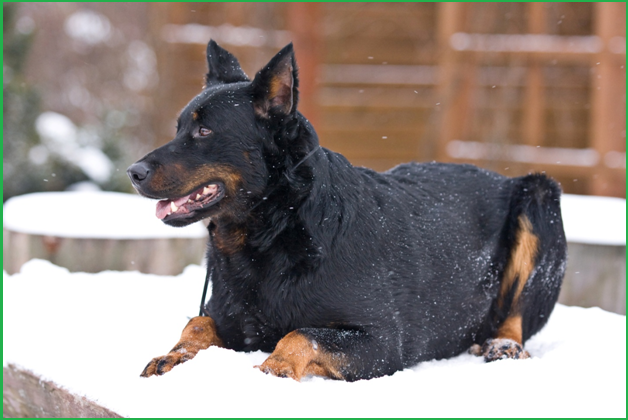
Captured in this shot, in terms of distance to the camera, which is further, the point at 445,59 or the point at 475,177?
the point at 445,59

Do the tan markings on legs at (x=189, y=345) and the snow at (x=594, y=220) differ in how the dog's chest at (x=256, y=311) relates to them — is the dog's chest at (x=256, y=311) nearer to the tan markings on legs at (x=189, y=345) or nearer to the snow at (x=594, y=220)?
the tan markings on legs at (x=189, y=345)

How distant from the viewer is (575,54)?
10.5 meters

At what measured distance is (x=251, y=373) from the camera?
2842 millimetres

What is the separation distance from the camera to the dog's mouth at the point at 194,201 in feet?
10.5

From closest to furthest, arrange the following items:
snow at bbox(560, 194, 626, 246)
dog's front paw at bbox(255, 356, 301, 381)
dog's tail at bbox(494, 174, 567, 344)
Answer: dog's front paw at bbox(255, 356, 301, 381), dog's tail at bbox(494, 174, 567, 344), snow at bbox(560, 194, 626, 246)

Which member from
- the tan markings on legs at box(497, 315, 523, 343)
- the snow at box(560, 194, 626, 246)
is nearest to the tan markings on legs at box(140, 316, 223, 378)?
the tan markings on legs at box(497, 315, 523, 343)

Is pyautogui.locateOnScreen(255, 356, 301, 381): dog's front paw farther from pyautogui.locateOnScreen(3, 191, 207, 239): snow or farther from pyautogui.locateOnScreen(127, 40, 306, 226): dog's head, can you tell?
pyautogui.locateOnScreen(3, 191, 207, 239): snow

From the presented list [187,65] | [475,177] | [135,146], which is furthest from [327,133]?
[475,177]

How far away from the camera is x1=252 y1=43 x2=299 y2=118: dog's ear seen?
123 inches

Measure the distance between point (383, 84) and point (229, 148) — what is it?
11218mm

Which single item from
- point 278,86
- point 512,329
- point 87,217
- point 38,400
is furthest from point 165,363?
A: point 87,217

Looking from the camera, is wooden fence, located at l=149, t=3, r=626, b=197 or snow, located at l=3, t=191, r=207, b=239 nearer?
snow, located at l=3, t=191, r=207, b=239

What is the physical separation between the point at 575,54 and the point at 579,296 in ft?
19.5

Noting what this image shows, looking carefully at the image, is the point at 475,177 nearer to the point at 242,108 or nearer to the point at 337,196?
the point at 337,196
